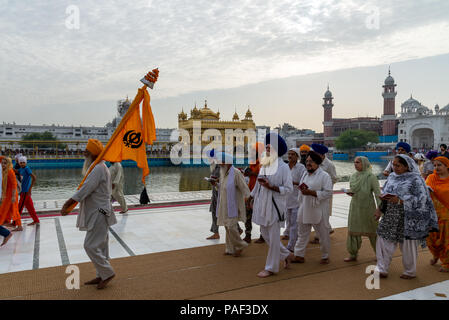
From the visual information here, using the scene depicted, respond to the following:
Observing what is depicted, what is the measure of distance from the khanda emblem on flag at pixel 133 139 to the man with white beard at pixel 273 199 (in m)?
1.44

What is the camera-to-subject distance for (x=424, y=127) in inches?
2238

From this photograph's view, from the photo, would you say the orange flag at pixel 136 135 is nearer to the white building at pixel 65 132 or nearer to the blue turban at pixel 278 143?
the blue turban at pixel 278 143

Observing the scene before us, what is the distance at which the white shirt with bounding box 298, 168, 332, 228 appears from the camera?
146 inches

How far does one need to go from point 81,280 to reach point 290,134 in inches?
3324

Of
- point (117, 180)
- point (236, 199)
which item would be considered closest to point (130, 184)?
point (117, 180)

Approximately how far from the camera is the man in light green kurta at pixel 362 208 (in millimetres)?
3785

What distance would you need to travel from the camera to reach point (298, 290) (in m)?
2.99

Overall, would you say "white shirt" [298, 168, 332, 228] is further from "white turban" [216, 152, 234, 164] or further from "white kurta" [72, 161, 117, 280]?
"white kurta" [72, 161, 117, 280]

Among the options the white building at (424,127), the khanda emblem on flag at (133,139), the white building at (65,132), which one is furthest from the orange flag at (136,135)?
the white building at (424,127)

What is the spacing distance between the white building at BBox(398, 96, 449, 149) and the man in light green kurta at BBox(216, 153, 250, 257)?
5902 cm

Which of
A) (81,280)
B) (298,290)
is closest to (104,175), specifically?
(81,280)

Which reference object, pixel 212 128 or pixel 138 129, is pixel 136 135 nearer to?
pixel 138 129

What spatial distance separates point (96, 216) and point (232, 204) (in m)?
1.70
